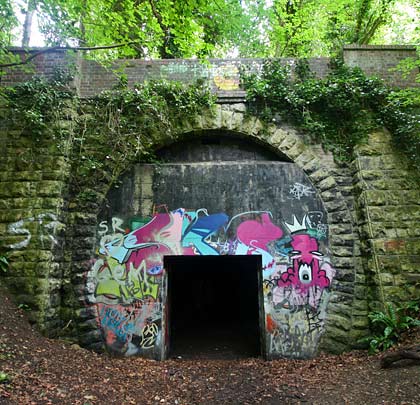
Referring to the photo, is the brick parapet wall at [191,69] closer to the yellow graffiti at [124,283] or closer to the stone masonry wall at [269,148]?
the stone masonry wall at [269,148]

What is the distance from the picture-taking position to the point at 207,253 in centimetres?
568

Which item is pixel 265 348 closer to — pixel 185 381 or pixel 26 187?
pixel 185 381

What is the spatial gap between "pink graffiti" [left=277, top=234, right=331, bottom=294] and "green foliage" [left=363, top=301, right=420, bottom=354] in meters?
0.94

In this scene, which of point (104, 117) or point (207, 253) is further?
point (104, 117)

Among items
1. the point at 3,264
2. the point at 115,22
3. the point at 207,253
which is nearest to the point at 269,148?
the point at 207,253

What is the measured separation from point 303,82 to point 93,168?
441 centimetres

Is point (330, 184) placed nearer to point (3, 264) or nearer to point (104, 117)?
point (104, 117)

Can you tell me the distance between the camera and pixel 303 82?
6211mm

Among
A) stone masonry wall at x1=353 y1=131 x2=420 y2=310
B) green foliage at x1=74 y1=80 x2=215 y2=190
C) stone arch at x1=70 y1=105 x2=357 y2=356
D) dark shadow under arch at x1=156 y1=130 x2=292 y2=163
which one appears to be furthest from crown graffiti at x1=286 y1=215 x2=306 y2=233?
green foliage at x1=74 y1=80 x2=215 y2=190

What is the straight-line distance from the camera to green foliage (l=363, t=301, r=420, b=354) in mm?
4898

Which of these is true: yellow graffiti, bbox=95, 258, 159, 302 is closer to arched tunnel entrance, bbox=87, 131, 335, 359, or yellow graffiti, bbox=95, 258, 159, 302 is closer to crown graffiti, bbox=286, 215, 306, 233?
arched tunnel entrance, bbox=87, 131, 335, 359

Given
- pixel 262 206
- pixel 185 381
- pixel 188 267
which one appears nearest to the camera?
pixel 185 381

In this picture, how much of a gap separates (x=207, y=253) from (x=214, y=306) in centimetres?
668

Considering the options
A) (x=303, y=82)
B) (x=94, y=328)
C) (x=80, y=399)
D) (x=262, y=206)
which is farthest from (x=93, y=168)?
(x=303, y=82)
